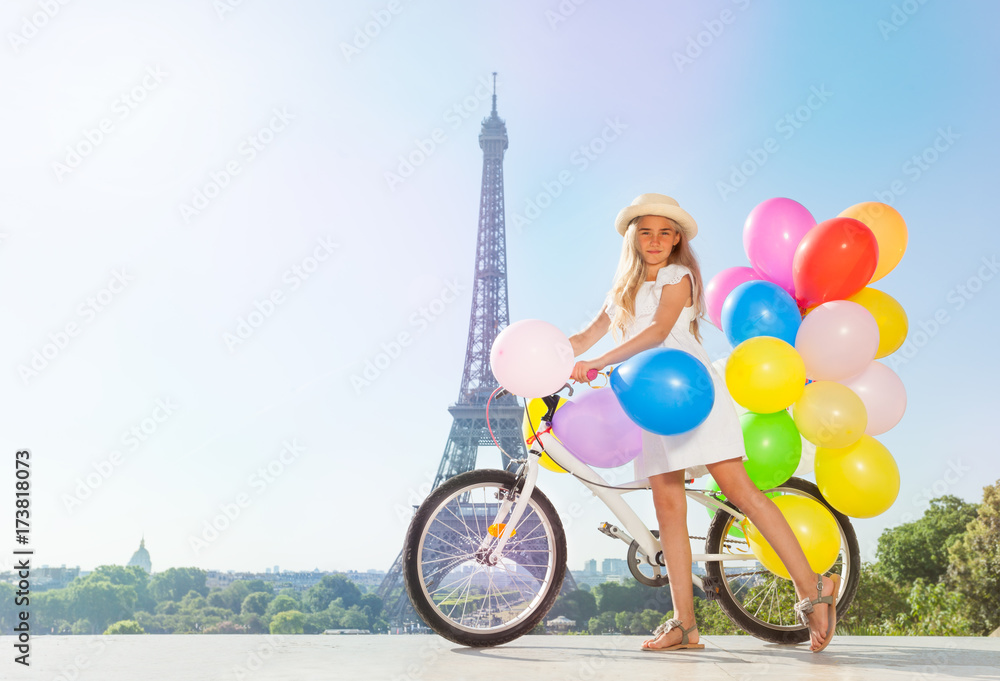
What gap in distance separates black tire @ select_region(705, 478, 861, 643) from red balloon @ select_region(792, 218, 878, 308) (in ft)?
2.78

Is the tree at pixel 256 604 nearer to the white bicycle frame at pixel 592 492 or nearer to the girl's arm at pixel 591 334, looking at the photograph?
the white bicycle frame at pixel 592 492

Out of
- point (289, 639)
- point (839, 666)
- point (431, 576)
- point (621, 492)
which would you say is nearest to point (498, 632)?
point (431, 576)

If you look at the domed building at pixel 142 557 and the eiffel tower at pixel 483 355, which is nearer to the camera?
the eiffel tower at pixel 483 355

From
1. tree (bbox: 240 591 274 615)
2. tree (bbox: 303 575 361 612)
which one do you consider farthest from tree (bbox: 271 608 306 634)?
tree (bbox: 240 591 274 615)

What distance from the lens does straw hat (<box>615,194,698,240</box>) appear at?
261cm

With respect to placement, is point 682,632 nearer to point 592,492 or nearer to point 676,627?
point 676,627

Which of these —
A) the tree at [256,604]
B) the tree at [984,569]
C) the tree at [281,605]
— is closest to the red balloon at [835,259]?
the tree at [984,569]

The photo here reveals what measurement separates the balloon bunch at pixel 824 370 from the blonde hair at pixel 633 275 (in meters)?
0.21

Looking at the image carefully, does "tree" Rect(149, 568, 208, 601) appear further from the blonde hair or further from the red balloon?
the red balloon

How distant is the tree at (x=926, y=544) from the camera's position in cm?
2373

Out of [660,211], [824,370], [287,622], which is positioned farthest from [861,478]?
[287,622]

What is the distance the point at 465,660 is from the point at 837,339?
1.69 metres

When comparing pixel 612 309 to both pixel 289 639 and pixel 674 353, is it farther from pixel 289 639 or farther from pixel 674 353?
pixel 289 639

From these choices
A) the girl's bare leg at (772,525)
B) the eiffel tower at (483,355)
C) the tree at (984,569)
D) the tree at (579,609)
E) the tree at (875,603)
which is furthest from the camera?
the tree at (579,609)
